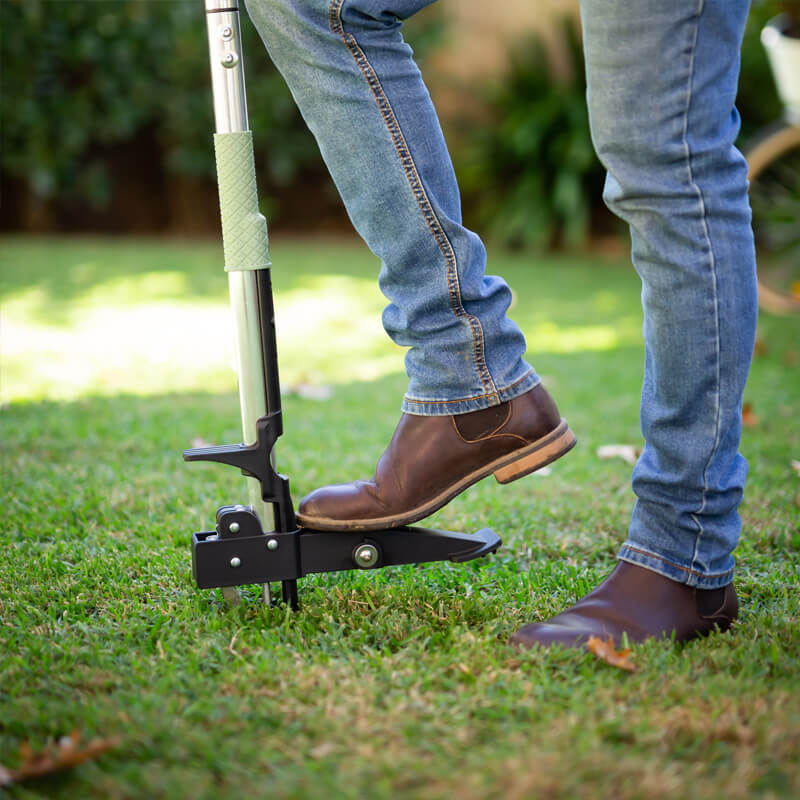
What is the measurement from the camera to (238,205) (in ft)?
4.33

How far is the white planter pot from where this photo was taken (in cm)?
356

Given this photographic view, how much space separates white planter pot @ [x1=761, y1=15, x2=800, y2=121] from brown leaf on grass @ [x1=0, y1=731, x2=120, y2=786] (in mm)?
3637

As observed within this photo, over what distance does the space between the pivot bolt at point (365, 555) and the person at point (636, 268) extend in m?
0.05

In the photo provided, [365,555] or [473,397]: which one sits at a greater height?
[473,397]

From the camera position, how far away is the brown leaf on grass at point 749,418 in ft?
8.55

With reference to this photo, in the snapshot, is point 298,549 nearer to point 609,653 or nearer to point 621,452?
point 609,653

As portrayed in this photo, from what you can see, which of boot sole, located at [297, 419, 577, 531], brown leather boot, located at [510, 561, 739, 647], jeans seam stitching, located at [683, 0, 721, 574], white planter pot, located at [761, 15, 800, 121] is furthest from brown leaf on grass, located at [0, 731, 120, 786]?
white planter pot, located at [761, 15, 800, 121]

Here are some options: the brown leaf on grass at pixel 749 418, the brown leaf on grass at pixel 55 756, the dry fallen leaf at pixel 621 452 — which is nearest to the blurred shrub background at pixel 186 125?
the brown leaf on grass at pixel 749 418

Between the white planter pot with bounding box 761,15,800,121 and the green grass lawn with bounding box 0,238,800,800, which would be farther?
the white planter pot with bounding box 761,15,800,121

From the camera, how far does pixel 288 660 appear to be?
1.20 meters

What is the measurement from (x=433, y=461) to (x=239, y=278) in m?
0.40

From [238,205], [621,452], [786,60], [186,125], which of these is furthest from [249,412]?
[186,125]

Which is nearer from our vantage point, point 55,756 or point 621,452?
point 55,756

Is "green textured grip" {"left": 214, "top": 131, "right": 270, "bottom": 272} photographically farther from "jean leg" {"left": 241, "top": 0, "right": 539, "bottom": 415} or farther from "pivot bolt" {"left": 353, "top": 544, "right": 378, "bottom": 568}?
"pivot bolt" {"left": 353, "top": 544, "right": 378, "bottom": 568}
